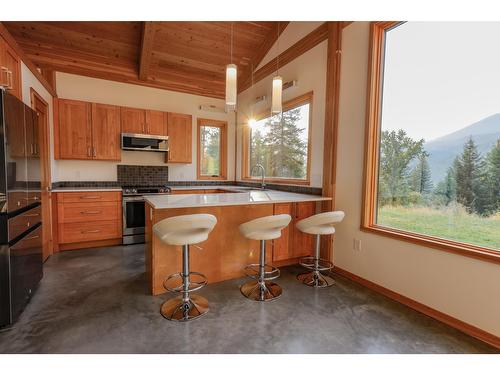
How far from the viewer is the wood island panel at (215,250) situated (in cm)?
236

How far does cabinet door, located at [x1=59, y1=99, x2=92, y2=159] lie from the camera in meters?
3.80

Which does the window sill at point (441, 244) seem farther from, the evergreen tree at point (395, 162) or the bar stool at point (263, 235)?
the bar stool at point (263, 235)

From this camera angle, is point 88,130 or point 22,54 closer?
point 22,54

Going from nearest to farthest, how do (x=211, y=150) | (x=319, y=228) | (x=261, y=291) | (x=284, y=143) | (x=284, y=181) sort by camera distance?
(x=261, y=291) → (x=319, y=228) → (x=284, y=181) → (x=284, y=143) → (x=211, y=150)

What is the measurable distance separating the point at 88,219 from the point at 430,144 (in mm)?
4454

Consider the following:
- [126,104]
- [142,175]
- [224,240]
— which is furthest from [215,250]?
[126,104]

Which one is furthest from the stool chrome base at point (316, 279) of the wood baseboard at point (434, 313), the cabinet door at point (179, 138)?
the cabinet door at point (179, 138)

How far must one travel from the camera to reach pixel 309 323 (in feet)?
6.47

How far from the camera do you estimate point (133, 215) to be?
397 cm

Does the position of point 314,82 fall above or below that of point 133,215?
above

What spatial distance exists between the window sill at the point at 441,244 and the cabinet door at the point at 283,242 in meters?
0.87

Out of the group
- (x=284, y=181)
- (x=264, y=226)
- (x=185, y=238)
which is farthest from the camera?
(x=284, y=181)

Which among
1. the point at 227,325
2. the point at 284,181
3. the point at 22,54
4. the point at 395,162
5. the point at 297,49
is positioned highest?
the point at 297,49

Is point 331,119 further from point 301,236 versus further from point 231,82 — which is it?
point 301,236
